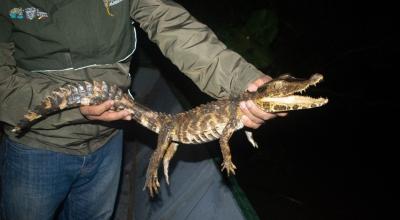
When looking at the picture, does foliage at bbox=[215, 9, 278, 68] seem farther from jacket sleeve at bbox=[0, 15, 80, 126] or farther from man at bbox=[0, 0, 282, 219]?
jacket sleeve at bbox=[0, 15, 80, 126]

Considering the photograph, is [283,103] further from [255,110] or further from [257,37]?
[257,37]

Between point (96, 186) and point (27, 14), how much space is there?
1.73 meters

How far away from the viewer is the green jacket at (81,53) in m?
2.12

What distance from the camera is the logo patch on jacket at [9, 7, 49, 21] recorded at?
2021mm

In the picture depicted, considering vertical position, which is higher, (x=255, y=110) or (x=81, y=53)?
(x=81, y=53)

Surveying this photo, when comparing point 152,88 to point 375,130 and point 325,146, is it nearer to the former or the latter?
point 325,146

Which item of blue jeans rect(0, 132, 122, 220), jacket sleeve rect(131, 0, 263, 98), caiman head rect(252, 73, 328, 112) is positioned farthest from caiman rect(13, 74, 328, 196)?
blue jeans rect(0, 132, 122, 220)

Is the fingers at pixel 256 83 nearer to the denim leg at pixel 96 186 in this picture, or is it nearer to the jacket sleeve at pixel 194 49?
the jacket sleeve at pixel 194 49

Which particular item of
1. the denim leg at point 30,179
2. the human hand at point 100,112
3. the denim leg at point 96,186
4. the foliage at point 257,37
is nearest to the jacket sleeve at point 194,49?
the human hand at point 100,112

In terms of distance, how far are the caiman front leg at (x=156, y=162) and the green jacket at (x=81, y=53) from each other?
1.65ft

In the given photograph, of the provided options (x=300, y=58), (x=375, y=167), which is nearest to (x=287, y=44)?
(x=300, y=58)

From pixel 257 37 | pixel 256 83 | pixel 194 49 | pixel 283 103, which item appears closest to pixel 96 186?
pixel 194 49

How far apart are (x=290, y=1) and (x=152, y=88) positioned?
24.0 ft

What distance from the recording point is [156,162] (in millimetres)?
2811
